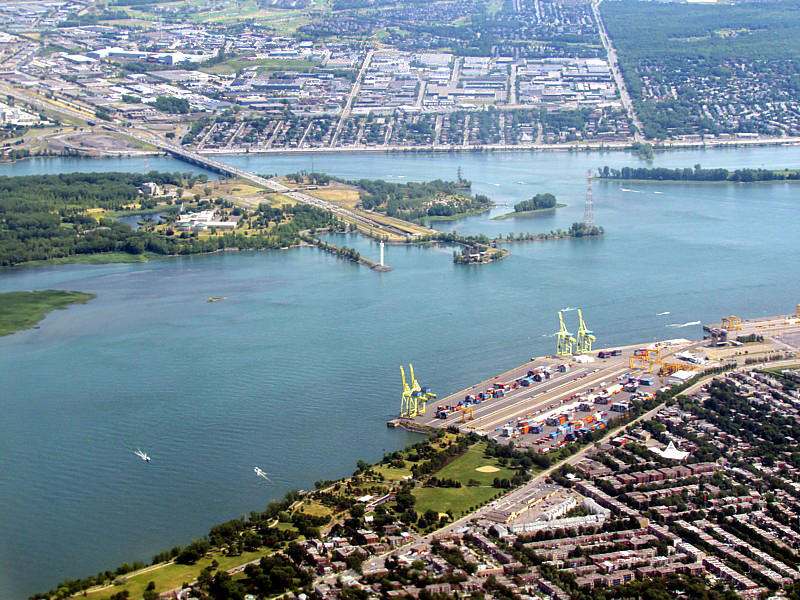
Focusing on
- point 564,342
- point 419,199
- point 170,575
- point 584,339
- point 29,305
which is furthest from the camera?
point 419,199

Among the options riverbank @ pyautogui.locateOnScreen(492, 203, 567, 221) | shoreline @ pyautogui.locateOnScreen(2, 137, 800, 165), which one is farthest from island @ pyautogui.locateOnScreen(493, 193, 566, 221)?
shoreline @ pyautogui.locateOnScreen(2, 137, 800, 165)

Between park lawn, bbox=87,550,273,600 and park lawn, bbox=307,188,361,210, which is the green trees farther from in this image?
park lawn, bbox=87,550,273,600

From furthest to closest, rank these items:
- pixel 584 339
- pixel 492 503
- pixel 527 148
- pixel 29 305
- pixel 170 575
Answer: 1. pixel 527 148
2. pixel 29 305
3. pixel 584 339
4. pixel 492 503
5. pixel 170 575

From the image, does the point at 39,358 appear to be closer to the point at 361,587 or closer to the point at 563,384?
the point at 563,384

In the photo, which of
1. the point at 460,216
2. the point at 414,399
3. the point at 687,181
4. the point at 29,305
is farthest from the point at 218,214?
the point at 414,399

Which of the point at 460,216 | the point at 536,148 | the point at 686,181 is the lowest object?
the point at 460,216

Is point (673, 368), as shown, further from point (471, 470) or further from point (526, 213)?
point (526, 213)

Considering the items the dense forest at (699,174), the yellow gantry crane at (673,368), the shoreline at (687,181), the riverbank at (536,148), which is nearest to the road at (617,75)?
the riverbank at (536,148)
